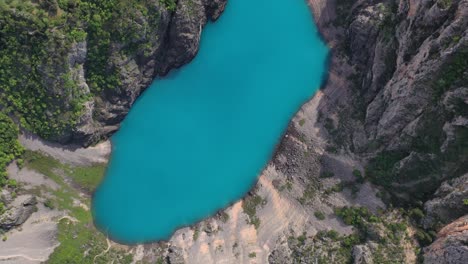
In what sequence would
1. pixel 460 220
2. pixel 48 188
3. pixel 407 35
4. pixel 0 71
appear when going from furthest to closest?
pixel 48 188, pixel 0 71, pixel 407 35, pixel 460 220

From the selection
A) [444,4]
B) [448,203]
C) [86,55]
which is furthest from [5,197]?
[444,4]

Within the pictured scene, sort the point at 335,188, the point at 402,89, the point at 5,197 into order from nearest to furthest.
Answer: the point at 402,89 → the point at 5,197 → the point at 335,188

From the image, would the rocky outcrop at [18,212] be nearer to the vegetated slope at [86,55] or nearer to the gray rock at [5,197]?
the gray rock at [5,197]

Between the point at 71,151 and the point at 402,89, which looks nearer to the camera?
the point at 402,89

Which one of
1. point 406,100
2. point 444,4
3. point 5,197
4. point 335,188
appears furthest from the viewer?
point 335,188

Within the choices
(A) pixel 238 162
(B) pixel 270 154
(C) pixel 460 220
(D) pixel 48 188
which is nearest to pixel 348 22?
(B) pixel 270 154

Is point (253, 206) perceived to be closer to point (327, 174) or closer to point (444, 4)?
point (327, 174)

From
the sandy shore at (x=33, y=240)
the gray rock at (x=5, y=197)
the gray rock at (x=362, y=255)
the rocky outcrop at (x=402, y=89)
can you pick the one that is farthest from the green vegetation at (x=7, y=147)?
the gray rock at (x=362, y=255)

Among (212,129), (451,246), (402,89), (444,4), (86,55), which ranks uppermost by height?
(444,4)

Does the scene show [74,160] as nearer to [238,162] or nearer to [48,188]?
[48,188]
